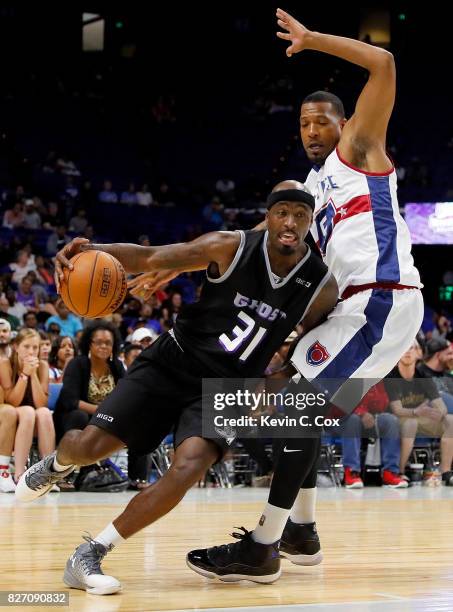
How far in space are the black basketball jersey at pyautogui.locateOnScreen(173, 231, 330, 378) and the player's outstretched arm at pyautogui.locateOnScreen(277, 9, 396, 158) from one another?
0.64m

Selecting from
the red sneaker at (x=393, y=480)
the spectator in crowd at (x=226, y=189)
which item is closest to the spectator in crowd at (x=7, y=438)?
the red sneaker at (x=393, y=480)

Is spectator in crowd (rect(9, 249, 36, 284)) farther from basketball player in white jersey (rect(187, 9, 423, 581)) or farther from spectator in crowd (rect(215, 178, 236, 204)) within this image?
basketball player in white jersey (rect(187, 9, 423, 581))

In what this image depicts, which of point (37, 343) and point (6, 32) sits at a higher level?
point (6, 32)

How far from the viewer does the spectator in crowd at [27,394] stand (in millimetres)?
8758

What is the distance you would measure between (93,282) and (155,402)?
64cm

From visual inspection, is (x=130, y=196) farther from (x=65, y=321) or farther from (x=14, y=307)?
(x=65, y=321)

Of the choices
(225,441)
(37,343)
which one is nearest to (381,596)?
(225,441)

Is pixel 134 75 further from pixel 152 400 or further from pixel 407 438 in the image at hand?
pixel 152 400

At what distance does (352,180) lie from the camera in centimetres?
455

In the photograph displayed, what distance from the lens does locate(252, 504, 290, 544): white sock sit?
4.40 metres

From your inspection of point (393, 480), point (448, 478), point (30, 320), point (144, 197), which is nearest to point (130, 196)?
point (144, 197)

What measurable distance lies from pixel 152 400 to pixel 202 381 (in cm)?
24

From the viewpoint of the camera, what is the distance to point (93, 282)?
4.07m

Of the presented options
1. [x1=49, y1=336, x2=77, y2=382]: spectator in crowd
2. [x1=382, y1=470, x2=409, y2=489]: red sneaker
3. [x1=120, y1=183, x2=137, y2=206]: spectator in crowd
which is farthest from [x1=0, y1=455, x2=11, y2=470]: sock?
[x1=120, y1=183, x2=137, y2=206]: spectator in crowd
